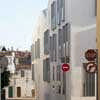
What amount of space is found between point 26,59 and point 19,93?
2094cm

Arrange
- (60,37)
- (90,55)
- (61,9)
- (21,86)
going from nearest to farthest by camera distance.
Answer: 1. (90,55)
2. (61,9)
3. (60,37)
4. (21,86)

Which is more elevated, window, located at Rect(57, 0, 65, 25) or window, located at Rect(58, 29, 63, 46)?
window, located at Rect(57, 0, 65, 25)

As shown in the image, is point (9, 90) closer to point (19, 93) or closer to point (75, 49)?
point (19, 93)

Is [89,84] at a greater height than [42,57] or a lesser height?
lesser

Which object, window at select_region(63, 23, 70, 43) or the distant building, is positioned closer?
window at select_region(63, 23, 70, 43)

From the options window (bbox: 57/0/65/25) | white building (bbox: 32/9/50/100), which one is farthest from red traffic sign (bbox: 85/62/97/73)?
white building (bbox: 32/9/50/100)

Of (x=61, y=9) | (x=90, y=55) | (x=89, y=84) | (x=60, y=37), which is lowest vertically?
(x=89, y=84)

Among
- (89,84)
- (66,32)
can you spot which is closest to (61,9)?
(66,32)

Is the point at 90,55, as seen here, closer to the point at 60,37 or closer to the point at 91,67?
the point at 91,67

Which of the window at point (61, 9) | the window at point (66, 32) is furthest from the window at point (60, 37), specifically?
the window at point (66, 32)

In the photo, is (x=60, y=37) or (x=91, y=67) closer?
(x=91, y=67)

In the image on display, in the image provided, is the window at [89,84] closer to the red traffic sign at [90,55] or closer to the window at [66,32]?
the window at [66,32]

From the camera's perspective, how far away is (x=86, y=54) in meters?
13.6

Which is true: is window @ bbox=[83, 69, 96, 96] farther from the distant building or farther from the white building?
the distant building
